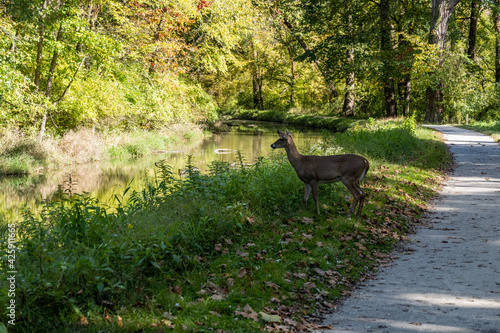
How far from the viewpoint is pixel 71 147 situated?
23734mm

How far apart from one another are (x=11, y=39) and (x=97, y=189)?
7.34 m

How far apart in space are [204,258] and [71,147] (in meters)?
18.8

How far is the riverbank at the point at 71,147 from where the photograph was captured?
20.9m

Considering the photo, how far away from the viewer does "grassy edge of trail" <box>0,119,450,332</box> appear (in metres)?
5.11

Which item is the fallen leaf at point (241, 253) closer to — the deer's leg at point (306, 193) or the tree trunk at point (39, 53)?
the deer's leg at point (306, 193)

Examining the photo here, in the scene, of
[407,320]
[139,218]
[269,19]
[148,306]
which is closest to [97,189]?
[139,218]

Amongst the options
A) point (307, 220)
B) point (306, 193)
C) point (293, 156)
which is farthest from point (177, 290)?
point (293, 156)

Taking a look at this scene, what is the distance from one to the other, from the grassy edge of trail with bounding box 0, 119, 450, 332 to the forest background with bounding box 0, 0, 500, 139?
→ 38.4 feet

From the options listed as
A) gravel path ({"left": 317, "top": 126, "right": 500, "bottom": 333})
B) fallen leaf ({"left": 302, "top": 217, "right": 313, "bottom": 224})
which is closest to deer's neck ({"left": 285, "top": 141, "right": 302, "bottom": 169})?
fallen leaf ({"left": 302, "top": 217, "right": 313, "bottom": 224})

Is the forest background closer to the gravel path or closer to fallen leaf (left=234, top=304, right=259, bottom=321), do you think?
fallen leaf (left=234, top=304, right=259, bottom=321)

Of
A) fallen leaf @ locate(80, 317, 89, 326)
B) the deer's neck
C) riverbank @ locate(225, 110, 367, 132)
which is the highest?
riverbank @ locate(225, 110, 367, 132)

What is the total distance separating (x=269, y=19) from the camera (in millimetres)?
45812

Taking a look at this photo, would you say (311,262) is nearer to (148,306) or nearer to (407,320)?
(407,320)

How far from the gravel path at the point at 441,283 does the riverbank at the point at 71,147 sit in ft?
57.5
